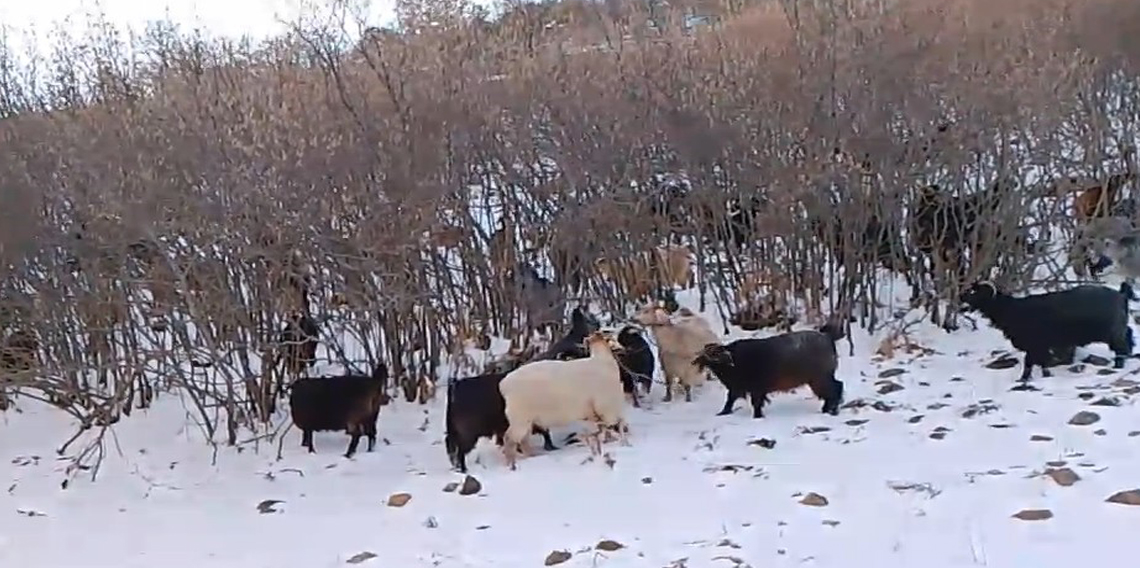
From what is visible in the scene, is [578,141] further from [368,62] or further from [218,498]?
[218,498]

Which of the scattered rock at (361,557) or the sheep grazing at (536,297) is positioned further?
the sheep grazing at (536,297)

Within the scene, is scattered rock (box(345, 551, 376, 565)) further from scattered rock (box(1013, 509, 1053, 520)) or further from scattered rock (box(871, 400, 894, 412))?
scattered rock (box(871, 400, 894, 412))

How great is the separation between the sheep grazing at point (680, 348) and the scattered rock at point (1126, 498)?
3246 millimetres

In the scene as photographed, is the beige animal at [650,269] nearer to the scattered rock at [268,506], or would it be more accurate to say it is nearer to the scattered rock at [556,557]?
the scattered rock at [268,506]

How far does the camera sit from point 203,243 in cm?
830

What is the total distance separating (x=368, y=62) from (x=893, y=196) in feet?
13.9

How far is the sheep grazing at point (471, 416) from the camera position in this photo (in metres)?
7.45

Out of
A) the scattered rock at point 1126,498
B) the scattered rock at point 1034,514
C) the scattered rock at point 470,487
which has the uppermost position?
the scattered rock at point 1126,498

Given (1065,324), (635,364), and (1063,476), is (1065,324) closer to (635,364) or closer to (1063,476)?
(1063,476)

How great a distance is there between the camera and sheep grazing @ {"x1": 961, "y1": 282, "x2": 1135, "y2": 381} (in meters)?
8.27

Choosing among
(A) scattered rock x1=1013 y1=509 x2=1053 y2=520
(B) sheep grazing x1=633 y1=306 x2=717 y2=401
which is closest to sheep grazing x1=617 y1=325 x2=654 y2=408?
(B) sheep grazing x1=633 y1=306 x2=717 y2=401

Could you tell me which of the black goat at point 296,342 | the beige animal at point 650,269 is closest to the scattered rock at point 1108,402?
the beige animal at point 650,269

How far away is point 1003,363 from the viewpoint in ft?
28.9

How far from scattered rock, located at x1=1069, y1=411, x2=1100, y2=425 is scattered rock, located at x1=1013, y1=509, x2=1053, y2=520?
1610 millimetres
